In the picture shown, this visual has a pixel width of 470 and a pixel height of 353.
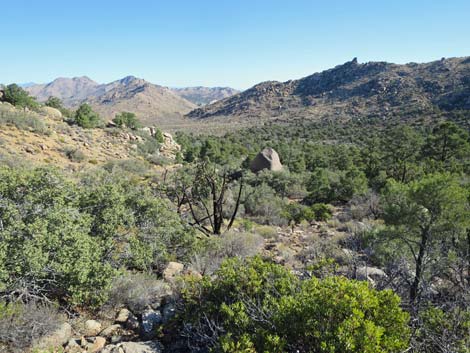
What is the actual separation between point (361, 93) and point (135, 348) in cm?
9744

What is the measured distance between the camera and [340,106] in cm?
8638

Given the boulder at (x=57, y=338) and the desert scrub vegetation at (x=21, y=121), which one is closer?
the boulder at (x=57, y=338)

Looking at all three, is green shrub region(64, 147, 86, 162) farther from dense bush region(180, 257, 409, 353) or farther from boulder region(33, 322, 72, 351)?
dense bush region(180, 257, 409, 353)

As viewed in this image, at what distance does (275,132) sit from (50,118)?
39191 millimetres

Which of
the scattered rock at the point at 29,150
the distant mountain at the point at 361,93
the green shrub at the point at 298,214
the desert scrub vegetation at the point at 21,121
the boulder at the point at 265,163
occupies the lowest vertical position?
the green shrub at the point at 298,214

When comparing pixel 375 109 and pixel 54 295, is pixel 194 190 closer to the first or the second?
pixel 54 295

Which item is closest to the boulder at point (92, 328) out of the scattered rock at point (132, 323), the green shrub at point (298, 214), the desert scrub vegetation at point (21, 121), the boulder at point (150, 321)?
the scattered rock at point (132, 323)

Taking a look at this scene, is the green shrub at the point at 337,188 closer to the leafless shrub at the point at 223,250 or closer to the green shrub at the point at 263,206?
the green shrub at the point at 263,206

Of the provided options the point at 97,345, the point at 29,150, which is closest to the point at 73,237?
the point at 97,345

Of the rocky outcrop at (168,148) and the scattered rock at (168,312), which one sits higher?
the rocky outcrop at (168,148)

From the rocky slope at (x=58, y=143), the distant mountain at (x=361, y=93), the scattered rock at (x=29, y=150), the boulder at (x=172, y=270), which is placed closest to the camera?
the boulder at (x=172, y=270)

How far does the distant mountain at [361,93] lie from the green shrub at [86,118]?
57460 mm

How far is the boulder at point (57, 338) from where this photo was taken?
4.98m

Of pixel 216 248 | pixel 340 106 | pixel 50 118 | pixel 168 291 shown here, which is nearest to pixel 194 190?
pixel 216 248
